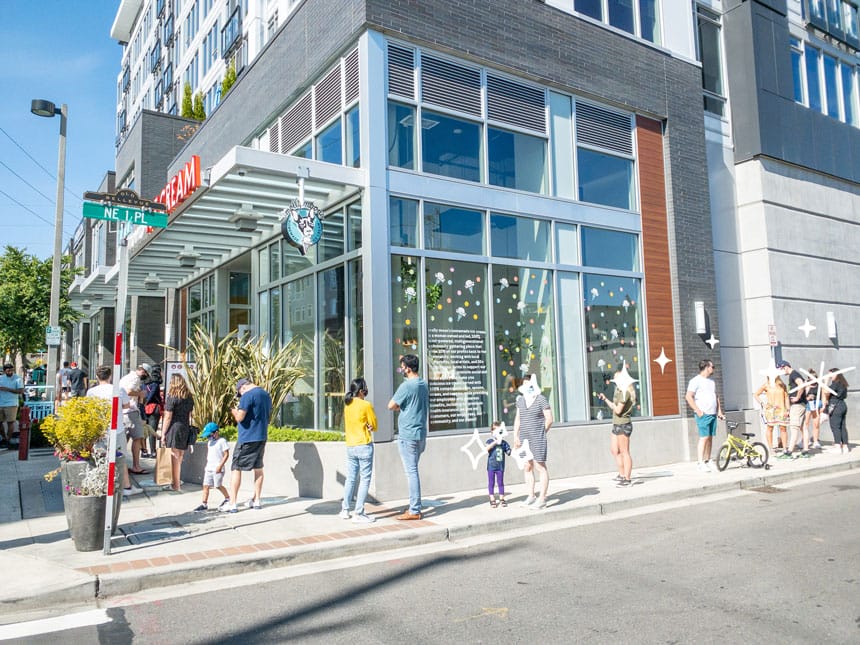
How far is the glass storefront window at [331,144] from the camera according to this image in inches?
459

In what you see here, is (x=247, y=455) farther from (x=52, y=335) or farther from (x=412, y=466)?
(x=52, y=335)

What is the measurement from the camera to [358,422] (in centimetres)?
828

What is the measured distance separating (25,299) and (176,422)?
21364 mm

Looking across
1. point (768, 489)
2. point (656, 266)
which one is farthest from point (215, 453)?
point (656, 266)

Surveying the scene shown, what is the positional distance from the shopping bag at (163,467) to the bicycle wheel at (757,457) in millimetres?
9690

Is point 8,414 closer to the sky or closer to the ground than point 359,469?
closer to the sky


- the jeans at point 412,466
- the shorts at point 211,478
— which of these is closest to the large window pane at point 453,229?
the jeans at point 412,466

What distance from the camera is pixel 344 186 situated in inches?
414

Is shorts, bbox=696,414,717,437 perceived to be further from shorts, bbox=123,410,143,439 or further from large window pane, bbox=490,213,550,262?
shorts, bbox=123,410,143,439

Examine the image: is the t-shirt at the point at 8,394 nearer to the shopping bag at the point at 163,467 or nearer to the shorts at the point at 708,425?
the shopping bag at the point at 163,467

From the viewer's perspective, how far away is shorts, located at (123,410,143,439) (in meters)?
10.8

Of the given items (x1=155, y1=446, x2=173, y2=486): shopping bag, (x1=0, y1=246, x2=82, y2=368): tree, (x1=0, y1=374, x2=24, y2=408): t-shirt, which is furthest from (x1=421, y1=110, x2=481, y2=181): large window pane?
(x1=0, y1=246, x2=82, y2=368): tree

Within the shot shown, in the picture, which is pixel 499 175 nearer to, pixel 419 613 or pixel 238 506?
pixel 238 506

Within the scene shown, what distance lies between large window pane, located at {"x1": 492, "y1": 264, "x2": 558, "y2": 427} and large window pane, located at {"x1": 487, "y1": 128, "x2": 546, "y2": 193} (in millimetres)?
1577
